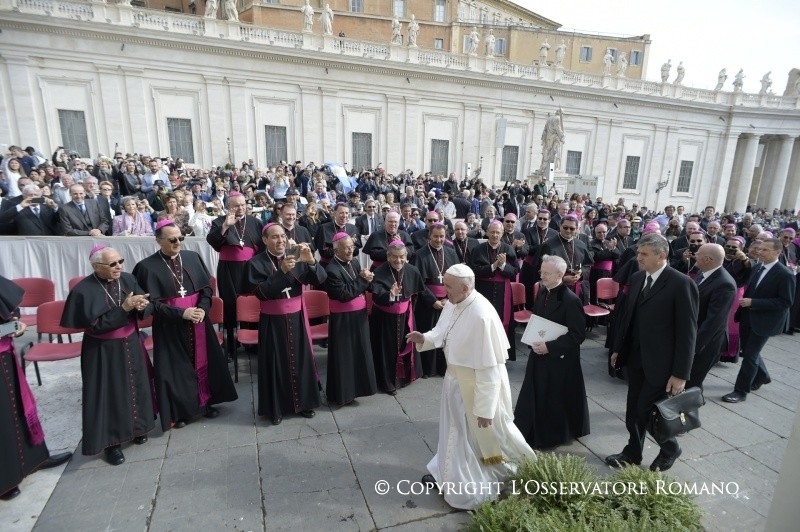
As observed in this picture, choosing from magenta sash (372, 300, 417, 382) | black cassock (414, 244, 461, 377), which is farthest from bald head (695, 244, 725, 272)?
magenta sash (372, 300, 417, 382)

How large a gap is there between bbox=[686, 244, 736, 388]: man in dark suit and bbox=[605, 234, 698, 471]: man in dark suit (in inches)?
47.0

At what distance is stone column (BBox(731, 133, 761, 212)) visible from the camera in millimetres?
36906

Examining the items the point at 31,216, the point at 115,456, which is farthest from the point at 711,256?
the point at 31,216

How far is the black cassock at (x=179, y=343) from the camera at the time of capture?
4.39 m

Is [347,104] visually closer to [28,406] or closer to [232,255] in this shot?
[232,255]

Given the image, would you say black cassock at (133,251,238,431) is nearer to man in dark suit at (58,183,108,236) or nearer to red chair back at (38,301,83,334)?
red chair back at (38,301,83,334)

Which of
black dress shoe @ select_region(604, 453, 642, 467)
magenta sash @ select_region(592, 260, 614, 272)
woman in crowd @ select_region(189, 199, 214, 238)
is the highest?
woman in crowd @ select_region(189, 199, 214, 238)

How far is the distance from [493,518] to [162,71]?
24.8 metres

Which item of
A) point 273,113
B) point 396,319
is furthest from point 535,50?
point 396,319

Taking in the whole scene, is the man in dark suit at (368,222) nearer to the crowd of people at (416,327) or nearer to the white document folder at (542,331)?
the crowd of people at (416,327)

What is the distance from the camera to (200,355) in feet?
15.2

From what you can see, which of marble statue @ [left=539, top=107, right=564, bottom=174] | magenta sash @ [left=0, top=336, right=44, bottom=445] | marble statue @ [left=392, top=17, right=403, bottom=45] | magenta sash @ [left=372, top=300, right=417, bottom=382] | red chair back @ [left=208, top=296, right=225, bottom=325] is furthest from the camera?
marble statue @ [left=392, top=17, right=403, bottom=45]

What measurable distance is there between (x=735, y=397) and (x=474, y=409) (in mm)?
4246

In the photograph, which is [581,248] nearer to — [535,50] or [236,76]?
[236,76]
